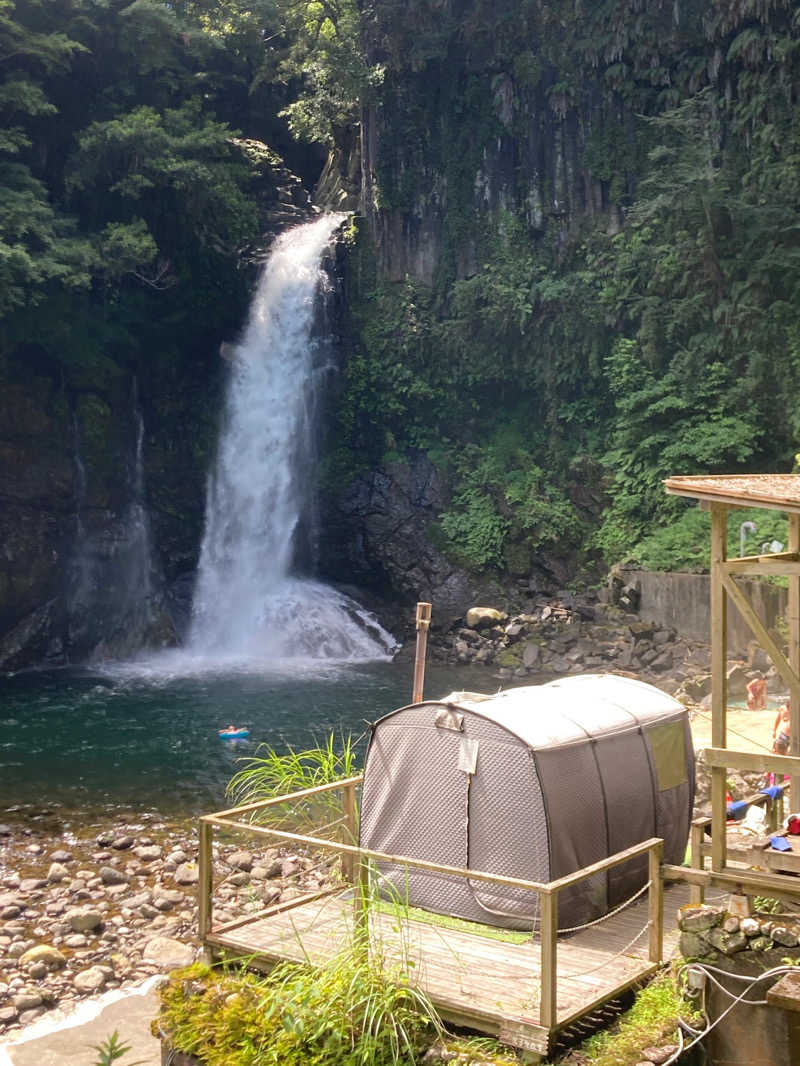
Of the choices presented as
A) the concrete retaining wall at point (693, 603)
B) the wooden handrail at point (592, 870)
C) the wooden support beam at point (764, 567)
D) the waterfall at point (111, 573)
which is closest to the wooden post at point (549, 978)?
the wooden handrail at point (592, 870)

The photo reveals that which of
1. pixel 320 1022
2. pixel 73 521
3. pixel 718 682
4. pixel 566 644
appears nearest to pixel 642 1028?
pixel 320 1022

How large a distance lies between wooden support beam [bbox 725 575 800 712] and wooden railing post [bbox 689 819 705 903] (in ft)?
2.54

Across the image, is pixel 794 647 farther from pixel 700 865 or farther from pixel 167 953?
pixel 167 953

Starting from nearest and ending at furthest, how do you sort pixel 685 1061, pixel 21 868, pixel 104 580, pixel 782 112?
pixel 685 1061 < pixel 21 868 < pixel 782 112 < pixel 104 580

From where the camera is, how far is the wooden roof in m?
6.77

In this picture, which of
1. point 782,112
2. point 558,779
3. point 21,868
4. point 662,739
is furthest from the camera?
point 782,112

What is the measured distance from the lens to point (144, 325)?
92.2 ft

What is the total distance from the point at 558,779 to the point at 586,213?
24.1 meters

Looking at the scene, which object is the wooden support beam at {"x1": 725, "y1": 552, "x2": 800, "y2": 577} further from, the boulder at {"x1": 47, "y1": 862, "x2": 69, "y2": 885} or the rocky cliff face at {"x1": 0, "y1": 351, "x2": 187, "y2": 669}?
the rocky cliff face at {"x1": 0, "y1": 351, "x2": 187, "y2": 669}

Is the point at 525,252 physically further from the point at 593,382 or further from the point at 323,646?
the point at 323,646

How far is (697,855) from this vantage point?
7.21m

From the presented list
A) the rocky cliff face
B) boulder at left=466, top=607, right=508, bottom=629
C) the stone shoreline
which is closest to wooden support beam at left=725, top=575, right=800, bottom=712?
the stone shoreline

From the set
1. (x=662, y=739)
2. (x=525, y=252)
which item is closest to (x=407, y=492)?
(x=525, y=252)

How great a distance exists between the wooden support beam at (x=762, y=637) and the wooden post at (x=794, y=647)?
17 centimetres
